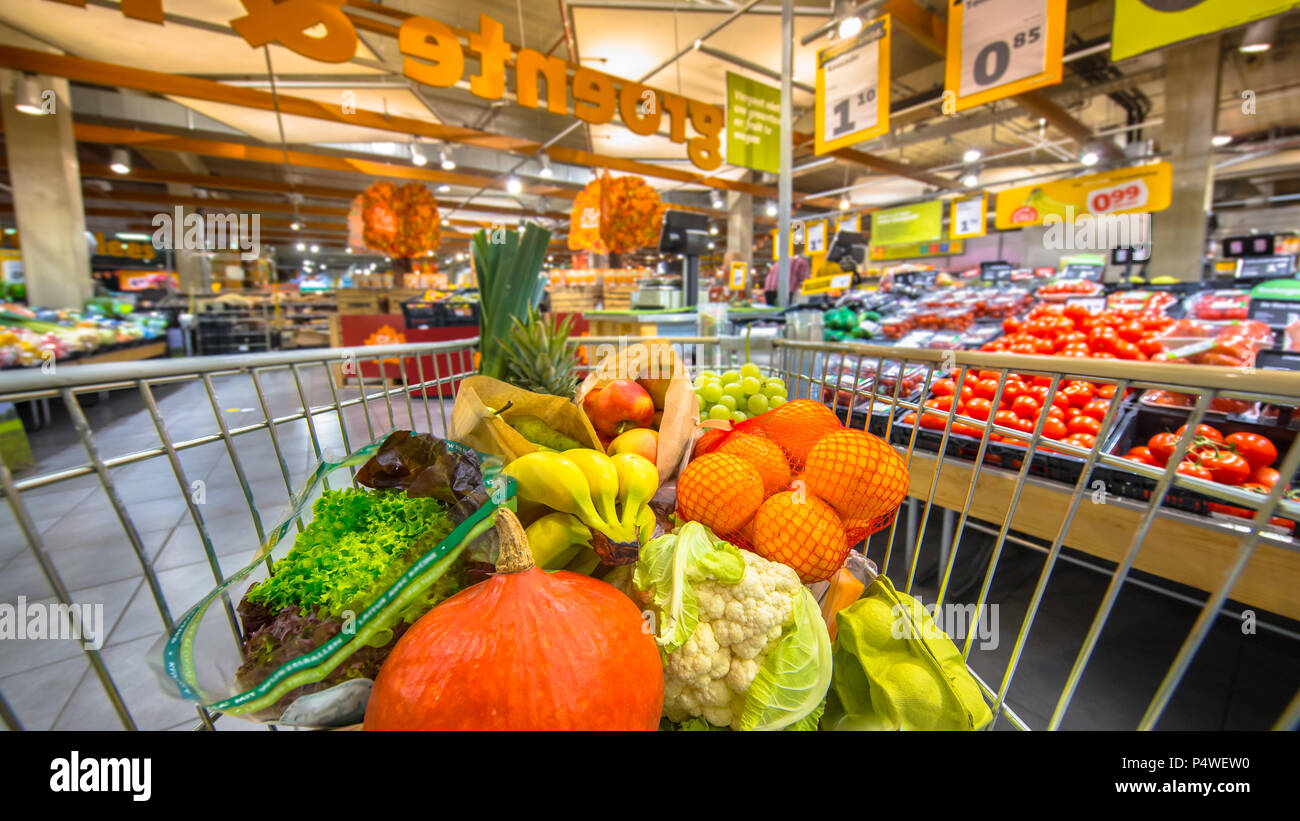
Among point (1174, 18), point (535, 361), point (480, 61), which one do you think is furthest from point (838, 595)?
point (480, 61)

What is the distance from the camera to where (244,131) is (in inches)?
374

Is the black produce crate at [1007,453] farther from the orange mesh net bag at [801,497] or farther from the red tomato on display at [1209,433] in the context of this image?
the orange mesh net bag at [801,497]

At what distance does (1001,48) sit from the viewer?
3.69 m

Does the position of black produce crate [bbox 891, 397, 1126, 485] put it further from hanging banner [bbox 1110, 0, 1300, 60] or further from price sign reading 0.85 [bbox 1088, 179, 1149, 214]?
price sign reading 0.85 [bbox 1088, 179, 1149, 214]

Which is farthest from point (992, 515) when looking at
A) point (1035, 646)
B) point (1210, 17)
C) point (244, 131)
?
point (244, 131)

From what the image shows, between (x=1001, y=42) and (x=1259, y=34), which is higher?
(x=1259, y=34)

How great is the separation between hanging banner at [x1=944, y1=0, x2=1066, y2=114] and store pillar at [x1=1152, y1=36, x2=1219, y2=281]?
18.6ft

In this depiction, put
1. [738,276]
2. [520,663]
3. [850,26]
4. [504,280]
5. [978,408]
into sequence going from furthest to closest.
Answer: [738,276] < [850,26] < [978,408] < [504,280] < [520,663]

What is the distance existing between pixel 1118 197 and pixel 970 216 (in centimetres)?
443

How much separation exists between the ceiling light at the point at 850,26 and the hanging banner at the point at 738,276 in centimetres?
580

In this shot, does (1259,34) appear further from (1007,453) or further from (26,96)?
(26,96)
